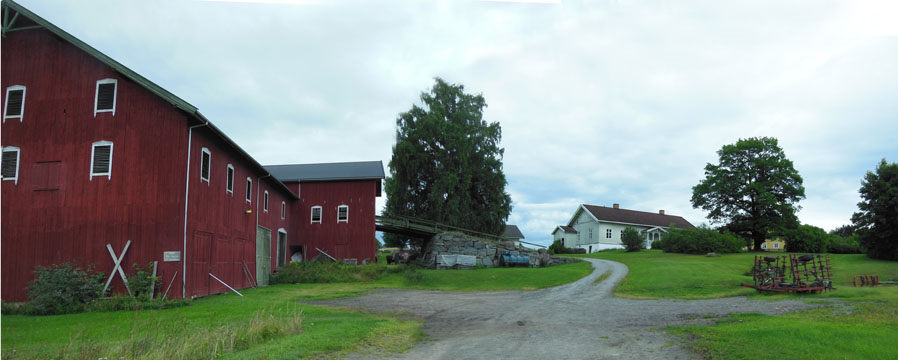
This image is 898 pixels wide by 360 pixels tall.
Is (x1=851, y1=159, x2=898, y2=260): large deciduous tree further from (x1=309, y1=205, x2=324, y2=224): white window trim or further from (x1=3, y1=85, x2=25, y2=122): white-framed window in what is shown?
(x1=3, y1=85, x2=25, y2=122): white-framed window

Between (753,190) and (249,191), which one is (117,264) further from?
(753,190)

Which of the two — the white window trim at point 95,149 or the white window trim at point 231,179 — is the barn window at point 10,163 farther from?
the white window trim at point 231,179

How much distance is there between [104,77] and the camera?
19.2 m

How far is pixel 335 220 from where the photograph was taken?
3625cm

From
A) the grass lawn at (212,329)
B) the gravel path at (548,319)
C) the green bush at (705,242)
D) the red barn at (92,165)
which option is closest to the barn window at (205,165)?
the red barn at (92,165)

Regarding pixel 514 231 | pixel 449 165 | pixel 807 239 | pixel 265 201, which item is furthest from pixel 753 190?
pixel 514 231

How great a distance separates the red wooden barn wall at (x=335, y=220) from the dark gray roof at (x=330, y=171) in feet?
1.42

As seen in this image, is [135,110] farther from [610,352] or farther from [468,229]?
[468,229]

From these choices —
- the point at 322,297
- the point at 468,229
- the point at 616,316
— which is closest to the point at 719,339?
the point at 616,316

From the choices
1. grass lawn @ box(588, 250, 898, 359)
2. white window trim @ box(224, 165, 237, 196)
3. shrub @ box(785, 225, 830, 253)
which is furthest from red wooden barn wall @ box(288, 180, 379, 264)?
shrub @ box(785, 225, 830, 253)

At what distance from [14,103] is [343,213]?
19.6 metres

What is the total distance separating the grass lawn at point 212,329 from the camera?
29.6 ft

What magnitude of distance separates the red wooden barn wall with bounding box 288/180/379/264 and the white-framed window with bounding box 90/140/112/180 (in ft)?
58.7

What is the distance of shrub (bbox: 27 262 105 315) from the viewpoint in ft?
52.1
